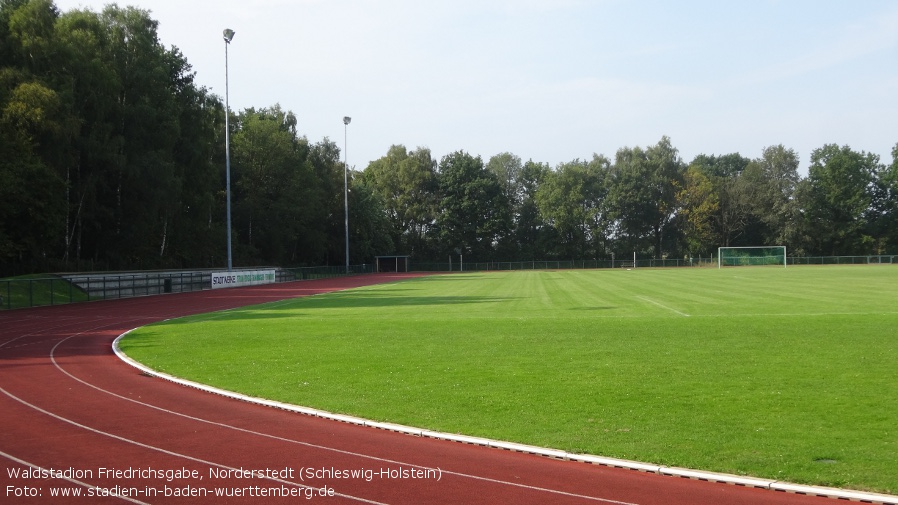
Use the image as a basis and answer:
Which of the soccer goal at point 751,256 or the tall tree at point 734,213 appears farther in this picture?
the tall tree at point 734,213

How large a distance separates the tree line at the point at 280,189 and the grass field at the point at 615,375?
2837 cm

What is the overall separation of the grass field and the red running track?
825 mm

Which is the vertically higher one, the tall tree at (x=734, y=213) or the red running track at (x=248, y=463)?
the tall tree at (x=734, y=213)

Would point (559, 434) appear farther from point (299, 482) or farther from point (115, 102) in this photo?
point (115, 102)

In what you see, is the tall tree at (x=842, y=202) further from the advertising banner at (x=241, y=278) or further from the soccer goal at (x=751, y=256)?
the advertising banner at (x=241, y=278)

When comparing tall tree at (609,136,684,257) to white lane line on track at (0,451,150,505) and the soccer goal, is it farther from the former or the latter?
white lane line on track at (0,451,150,505)

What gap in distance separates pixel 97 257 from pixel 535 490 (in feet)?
191

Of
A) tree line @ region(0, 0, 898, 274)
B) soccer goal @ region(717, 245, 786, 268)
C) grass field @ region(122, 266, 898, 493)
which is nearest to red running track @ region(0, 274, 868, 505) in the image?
grass field @ region(122, 266, 898, 493)

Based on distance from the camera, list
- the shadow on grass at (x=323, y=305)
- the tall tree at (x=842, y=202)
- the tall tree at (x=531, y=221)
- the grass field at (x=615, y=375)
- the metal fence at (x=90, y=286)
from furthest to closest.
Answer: the tall tree at (x=531, y=221)
the tall tree at (x=842, y=202)
the metal fence at (x=90, y=286)
the shadow on grass at (x=323, y=305)
the grass field at (x=615, y=375)

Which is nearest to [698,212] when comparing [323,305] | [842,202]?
[842,202]

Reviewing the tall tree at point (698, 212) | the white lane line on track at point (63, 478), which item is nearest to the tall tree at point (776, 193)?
the tall tree at point (698, 212)

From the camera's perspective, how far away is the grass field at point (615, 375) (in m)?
9.30

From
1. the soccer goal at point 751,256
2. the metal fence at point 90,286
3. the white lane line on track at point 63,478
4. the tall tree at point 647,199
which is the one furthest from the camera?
the tall tree at point 647,199

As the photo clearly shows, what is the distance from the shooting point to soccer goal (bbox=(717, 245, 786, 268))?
321ft
